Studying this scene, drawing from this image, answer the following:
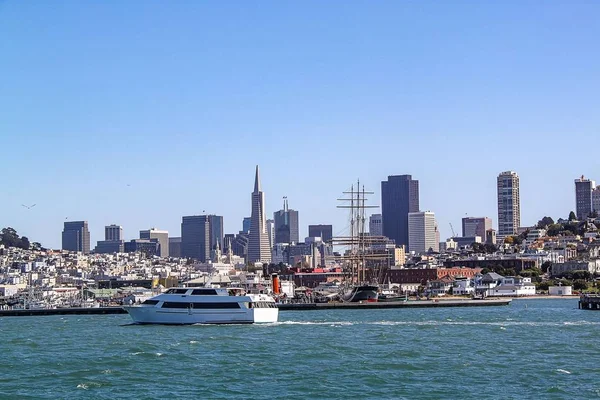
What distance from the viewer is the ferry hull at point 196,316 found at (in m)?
73.3

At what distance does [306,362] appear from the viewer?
4634 centimetres

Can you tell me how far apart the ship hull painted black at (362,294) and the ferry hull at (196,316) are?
48.7 m

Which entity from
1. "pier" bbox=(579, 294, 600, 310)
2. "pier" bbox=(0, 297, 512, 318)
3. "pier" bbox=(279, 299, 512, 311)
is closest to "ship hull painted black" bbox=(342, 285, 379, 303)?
"pier" bbox=(279, 299, 512, 311)

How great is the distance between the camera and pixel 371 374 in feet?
137

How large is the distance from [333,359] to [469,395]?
11.7 m

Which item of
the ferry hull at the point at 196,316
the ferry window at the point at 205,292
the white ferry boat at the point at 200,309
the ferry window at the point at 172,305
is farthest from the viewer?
the ferry window at the point at 205,292

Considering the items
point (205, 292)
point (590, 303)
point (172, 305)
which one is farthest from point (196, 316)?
point (590, 303)

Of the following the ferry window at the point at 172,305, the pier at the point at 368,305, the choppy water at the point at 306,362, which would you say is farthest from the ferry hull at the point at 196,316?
the pier at the point at 368,305

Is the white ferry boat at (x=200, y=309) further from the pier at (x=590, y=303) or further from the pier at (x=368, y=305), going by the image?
the pier at (x=590, y=303)

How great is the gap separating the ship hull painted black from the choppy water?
5244cm

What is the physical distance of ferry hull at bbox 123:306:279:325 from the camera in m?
73.3

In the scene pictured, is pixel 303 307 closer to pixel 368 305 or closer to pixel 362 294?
pixel 368 305

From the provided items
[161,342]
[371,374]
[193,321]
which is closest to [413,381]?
[371,374]

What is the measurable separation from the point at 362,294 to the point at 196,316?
51.1 meters
